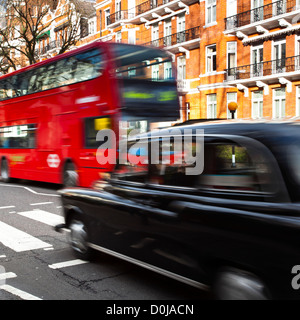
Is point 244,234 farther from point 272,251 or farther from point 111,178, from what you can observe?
point 111,178

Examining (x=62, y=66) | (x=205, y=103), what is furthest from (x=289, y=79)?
(x=62, y=66)

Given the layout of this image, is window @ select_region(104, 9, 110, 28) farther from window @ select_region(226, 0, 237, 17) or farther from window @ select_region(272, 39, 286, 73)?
window @ select_region(272, 39, 286, 73)

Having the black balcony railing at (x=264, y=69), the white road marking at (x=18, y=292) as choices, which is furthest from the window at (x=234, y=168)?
the black balcony railing at (x=264, y=69)

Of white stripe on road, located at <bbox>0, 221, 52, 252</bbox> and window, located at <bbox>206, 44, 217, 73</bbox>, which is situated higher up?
window, located at <bbox>206, 44, 217, 73</bbox>

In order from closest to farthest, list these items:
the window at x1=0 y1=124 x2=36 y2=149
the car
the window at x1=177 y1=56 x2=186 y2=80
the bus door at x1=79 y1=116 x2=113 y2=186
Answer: the car → the bus door at x1=79 y1=116 x2=113 y2=186 → the window at x1=0 y1=124 x2=36 y2=149 → the window at x1=177 y1=56 x2=186 y2=80

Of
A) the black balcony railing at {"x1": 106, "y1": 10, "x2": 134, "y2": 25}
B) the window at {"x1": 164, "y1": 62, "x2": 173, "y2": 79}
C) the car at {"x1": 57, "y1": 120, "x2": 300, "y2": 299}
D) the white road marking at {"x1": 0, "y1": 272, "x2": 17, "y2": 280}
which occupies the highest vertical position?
the black balcony railing at {"x1": 106, "y1": 10, "x2": 134, "y2": 25}

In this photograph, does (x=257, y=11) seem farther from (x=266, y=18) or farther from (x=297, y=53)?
(x=297, y=53)

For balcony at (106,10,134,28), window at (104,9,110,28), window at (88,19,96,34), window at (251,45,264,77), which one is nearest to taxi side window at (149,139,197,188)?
window at (251,45,264,77)

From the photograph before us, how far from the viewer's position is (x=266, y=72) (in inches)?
986

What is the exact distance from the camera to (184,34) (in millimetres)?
30875

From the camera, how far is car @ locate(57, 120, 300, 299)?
9.85 feet

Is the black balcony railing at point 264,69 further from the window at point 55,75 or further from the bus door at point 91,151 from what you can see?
the bus door at point 91,151

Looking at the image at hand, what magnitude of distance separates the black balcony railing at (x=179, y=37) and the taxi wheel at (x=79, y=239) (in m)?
25.9

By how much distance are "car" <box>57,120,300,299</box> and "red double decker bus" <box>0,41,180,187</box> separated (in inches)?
245
